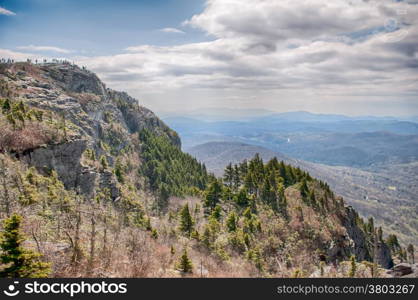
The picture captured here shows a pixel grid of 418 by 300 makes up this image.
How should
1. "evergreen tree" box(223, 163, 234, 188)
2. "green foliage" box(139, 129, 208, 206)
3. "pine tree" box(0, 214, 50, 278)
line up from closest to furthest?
1. "pine tree" box(0, 214, 50, 278)
2. "evergreen tree" box(223, 163, 234, 188)
3. "green foliage" box(139, 129, 208, 206)

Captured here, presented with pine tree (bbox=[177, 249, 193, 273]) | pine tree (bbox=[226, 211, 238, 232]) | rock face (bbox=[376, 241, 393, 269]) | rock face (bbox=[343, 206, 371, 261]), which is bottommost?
rock face (bbox=[376, 241, 393, 269])

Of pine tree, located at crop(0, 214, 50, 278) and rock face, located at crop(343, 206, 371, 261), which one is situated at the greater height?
pine tree, located at crop(0, 214, 50, 278)

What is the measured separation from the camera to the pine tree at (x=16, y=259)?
879cm

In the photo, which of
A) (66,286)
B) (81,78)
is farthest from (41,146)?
(81,78)

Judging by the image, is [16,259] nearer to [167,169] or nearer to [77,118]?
[77,118]

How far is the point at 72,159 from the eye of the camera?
1918 inches

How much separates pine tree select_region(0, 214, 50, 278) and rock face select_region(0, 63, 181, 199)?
3379cm

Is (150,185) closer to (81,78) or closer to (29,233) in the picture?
(81,78)

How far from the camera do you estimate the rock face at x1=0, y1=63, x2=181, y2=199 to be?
154 ft

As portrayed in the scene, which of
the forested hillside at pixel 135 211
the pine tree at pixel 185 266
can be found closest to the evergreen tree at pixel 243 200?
the forested hillside at pixel 135 211

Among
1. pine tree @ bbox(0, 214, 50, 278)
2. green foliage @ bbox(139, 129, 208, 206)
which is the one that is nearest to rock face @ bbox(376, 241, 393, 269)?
green foliage @ bbox(139, 129, 208, 206)

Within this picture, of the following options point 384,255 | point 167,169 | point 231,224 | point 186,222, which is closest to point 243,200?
point 231,224

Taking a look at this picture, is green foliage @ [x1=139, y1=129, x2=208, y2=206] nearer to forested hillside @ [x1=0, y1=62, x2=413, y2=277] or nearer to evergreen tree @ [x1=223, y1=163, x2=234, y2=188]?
forested hillside @ [x1=0, y1=62, x2=413, y2=277]

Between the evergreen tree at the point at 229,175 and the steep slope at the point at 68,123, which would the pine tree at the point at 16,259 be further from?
the evergreen tree at the point at 229,175
